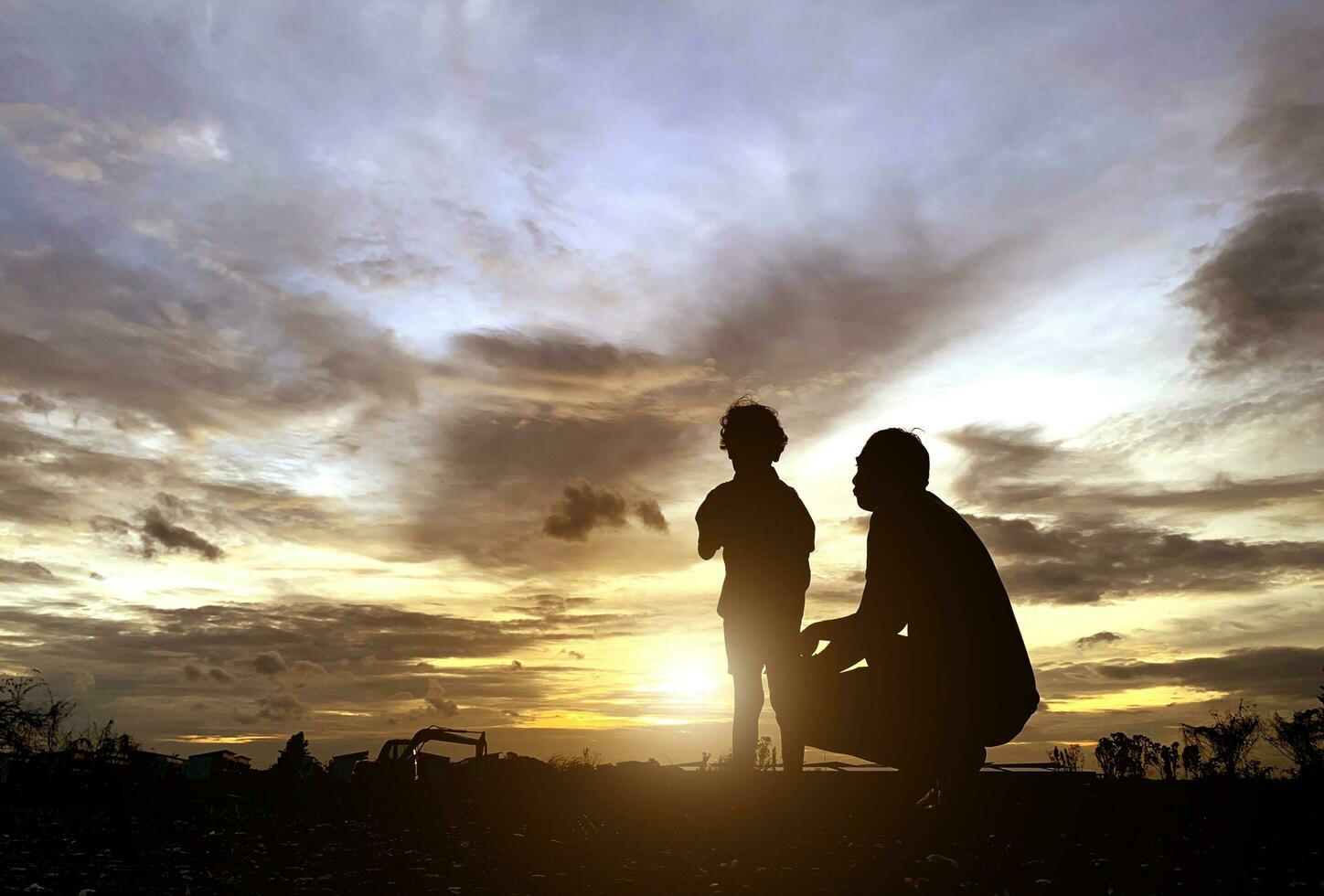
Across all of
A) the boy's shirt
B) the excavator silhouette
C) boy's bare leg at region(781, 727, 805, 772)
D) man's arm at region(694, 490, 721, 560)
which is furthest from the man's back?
the excavator silhouette

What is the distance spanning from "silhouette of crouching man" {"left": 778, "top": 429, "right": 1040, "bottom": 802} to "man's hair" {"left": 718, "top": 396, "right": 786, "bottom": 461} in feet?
14.4

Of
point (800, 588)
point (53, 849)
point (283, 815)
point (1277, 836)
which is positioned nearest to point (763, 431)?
point (800, 588)

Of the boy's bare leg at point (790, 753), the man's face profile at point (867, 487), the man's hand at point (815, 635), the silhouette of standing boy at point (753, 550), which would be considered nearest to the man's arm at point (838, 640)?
the man's hand at point (815, 635)

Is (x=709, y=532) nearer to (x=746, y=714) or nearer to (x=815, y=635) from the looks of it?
(x=746, y=714)

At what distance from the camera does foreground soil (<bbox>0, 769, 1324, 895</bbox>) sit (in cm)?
625

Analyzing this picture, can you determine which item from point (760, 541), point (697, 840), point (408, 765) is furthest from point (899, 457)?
point (408, 765)

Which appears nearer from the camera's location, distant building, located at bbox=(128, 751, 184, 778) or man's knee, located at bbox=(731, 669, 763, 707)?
man's knee, located at bbox=(731, 669, 763, 707)

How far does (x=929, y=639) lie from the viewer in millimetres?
5926

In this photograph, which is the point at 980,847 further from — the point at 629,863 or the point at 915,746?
the point at 629,863

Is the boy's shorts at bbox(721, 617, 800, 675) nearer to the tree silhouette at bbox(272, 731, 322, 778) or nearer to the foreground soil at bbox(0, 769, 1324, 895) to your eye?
the foreground soil at bbox(0, 769, 1324, 895)

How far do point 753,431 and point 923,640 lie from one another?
4.97 meters

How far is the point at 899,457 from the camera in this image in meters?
6.19

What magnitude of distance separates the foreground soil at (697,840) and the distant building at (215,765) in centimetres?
126

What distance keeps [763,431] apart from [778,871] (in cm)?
533
